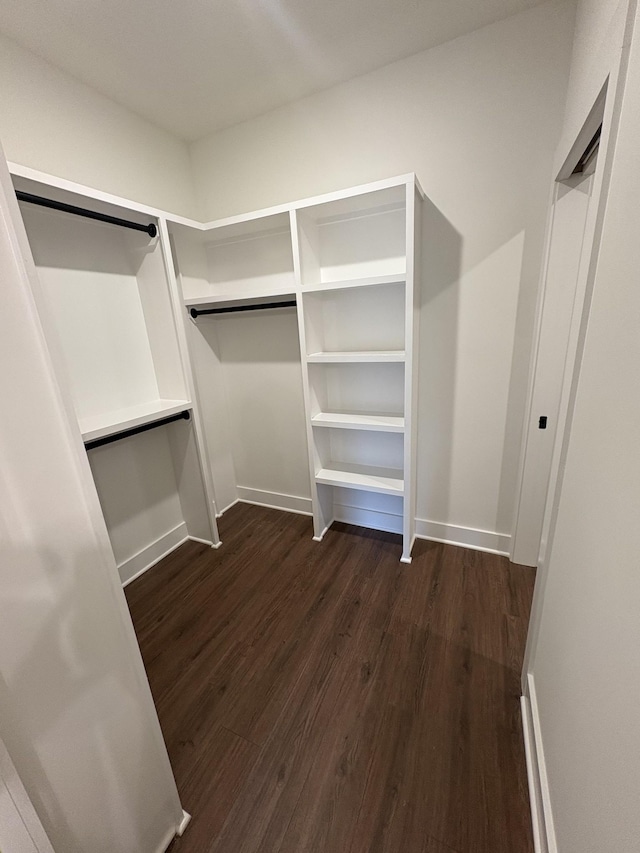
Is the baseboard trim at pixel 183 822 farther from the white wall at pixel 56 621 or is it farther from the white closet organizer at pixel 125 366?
the white closet organizer at pixel 125 366

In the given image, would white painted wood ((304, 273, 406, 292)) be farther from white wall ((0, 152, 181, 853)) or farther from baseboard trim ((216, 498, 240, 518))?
baseboard trim ((216, 498, 240, 518))

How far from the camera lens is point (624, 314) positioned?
0.72m

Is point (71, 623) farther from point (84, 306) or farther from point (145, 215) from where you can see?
point (145, 215)

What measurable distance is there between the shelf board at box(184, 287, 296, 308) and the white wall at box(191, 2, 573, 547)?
24.6 inches

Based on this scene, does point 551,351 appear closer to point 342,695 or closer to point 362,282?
point 362,282

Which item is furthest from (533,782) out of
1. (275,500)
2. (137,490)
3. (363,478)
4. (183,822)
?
(137,490)

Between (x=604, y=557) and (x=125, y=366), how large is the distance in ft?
7.85

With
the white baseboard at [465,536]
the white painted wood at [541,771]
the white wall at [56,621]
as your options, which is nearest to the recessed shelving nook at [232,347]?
the white baseboard at [465,536]

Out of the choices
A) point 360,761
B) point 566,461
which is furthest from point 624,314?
point 360,761

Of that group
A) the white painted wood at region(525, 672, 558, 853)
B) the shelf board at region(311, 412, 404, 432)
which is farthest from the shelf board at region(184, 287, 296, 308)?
the white painted wood at region(525, 672, 558, 853)

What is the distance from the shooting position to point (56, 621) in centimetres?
73

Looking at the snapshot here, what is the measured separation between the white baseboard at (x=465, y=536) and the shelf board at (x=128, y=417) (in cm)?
185

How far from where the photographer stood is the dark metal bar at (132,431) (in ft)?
5.88

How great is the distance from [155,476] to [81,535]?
175cm
